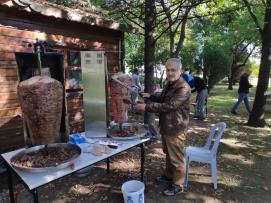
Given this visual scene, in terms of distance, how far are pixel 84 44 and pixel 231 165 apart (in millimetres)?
4259

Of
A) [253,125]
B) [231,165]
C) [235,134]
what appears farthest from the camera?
[253,125]

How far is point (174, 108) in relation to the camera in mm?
3812

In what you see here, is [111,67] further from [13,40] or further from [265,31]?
[265,31]

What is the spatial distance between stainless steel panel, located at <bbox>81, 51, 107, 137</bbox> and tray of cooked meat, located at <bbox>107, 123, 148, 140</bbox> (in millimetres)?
182

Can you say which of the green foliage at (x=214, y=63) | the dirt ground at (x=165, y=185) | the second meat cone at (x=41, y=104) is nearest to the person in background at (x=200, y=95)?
the dirt ground at (x=165, y=185)

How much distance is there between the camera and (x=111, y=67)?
24.3ft

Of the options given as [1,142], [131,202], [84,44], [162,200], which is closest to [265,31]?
[84,44]

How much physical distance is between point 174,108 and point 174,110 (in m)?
0.07

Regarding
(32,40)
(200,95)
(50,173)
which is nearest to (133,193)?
(50,173)

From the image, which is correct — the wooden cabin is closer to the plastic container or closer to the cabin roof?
the cabin roof

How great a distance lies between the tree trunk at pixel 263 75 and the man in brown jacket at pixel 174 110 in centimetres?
587

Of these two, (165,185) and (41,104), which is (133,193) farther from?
(41,104)

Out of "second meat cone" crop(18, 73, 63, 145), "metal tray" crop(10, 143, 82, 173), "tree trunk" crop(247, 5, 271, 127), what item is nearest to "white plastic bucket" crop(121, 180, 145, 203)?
"metal tray" crop(10, 143, 82, 173)

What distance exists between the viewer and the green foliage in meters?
20.0
